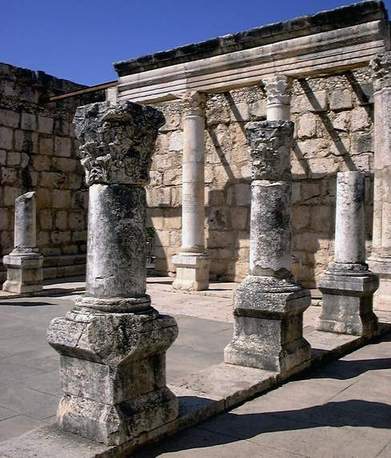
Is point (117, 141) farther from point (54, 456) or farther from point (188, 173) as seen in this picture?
point (188, 173)

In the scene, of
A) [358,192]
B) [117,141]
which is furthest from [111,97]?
[117,141]

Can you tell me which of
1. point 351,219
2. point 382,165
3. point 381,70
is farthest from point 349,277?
point 381,70

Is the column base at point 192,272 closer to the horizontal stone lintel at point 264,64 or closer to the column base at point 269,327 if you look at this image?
the horizontal stone lintel at point 264,64

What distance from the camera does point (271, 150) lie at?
5.72 meters

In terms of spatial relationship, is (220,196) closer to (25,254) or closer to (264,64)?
(264,64)

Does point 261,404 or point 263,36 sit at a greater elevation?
point 263,36

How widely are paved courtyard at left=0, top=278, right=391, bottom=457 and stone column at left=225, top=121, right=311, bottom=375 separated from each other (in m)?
0.46

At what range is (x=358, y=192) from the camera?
752 cm

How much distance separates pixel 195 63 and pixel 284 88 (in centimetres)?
235

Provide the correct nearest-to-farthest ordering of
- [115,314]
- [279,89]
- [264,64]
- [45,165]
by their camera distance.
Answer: [115,314], [279,89], [264,64], [45,165]

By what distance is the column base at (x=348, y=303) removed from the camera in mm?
7234

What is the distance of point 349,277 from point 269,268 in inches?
84.6

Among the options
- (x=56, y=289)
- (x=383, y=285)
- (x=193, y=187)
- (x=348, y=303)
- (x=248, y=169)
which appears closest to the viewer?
(x=348, y=303)

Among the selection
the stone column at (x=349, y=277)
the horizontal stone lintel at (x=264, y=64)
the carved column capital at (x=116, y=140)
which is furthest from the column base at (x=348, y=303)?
the horizontal stone lintel at (x=264, y=64)
